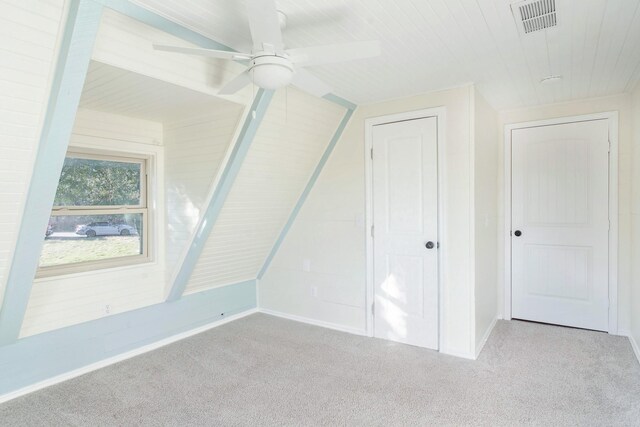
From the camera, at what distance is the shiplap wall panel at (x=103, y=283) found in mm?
2605

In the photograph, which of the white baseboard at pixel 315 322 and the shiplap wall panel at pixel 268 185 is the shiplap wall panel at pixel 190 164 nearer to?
the shiplap wall panel at pixel 268 185

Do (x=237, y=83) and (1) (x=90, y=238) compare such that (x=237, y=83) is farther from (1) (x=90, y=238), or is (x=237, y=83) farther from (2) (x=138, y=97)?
(1) (x=90, y=238)

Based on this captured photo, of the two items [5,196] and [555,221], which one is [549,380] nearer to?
[555,221]

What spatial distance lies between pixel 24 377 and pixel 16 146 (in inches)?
63.3

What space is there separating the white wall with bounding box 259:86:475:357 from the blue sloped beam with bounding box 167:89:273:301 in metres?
1.05

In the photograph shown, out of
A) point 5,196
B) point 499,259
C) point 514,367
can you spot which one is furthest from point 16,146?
point 499,259

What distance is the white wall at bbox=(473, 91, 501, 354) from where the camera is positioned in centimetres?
299

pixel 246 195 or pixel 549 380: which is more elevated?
pixel 246 195

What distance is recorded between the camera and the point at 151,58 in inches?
78.8

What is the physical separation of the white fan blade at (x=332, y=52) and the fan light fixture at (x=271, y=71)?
0.05m

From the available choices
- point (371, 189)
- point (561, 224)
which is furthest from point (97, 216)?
point (561, 224)

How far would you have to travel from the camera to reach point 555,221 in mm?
3588

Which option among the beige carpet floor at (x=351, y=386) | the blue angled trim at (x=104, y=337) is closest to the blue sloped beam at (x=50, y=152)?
the blue angled trim at (x=104, y=337)

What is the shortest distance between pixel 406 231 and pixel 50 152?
2492 mm
